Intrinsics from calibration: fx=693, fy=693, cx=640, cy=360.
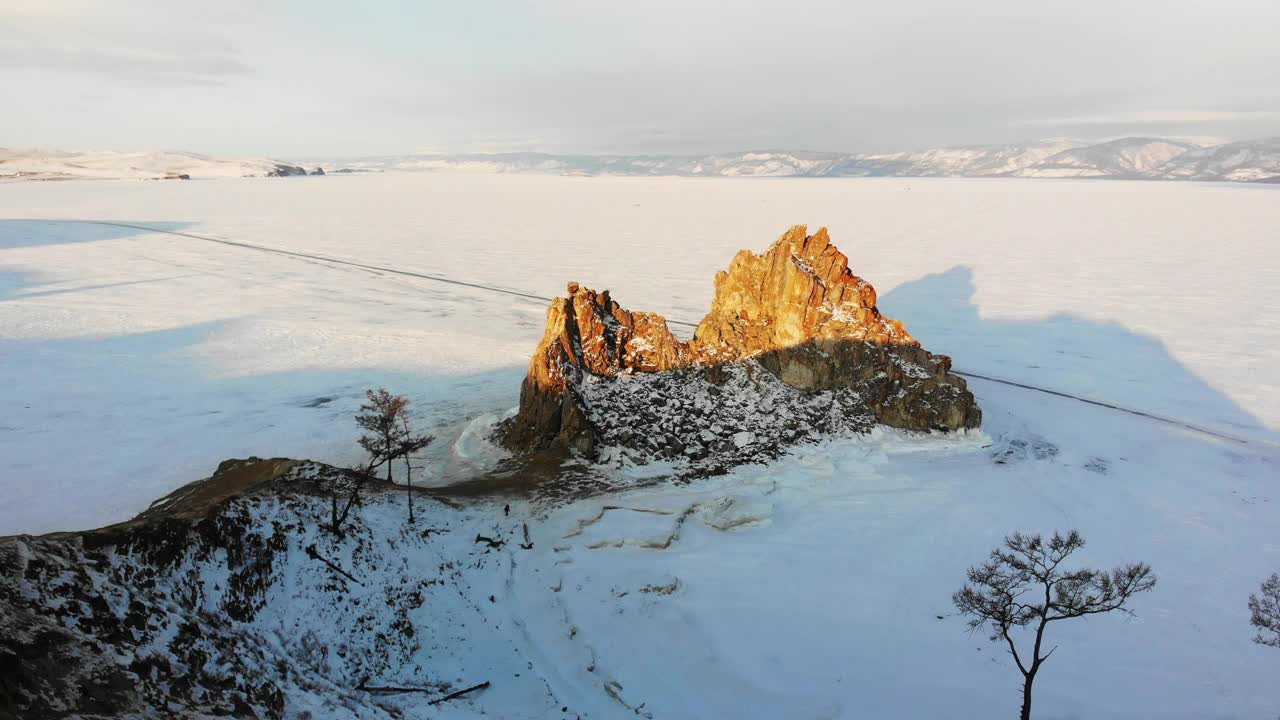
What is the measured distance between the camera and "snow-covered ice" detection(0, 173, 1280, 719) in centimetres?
1705

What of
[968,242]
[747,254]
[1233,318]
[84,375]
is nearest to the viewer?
[747,254]

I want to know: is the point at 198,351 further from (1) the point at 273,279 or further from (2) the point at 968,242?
(2) the point at 968,242

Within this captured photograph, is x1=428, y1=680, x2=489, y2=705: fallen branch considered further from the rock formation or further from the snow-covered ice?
the rock formation

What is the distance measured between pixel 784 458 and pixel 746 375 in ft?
16.1

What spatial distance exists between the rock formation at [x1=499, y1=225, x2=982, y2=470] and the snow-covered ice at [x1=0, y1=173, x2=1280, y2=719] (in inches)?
69.1

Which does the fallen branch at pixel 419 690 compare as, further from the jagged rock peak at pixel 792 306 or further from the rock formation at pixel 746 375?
the jagged rock peak at pixel 792 306

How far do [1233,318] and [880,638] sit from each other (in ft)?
150

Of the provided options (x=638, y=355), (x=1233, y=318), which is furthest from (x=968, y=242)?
(x=638, y=355)

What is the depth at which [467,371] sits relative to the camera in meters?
37.4

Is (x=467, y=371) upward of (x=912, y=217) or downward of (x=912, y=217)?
downward

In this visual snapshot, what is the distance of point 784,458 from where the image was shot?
87.8 ft

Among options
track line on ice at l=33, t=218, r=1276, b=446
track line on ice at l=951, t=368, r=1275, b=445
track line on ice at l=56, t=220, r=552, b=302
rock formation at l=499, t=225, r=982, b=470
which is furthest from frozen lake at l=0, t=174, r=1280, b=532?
rock formation at l=499, t=225, r=982, b=470

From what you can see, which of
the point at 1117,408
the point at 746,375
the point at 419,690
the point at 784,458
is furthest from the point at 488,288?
the point at 419,690

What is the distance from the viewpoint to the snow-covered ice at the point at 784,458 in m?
17.0
